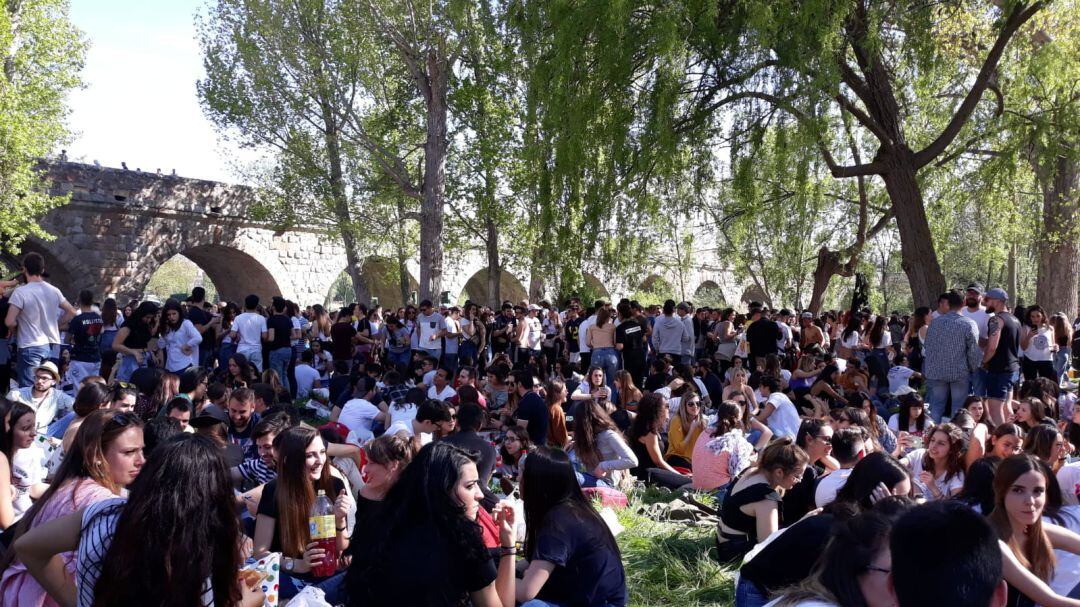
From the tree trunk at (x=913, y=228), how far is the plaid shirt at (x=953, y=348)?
2933mm

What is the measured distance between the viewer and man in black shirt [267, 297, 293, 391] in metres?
12.4

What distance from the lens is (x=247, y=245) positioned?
87.6 ft

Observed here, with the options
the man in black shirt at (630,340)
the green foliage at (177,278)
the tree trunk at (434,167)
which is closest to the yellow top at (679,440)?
the man in black shirt at (630,340)

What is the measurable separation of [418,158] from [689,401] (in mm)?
17280

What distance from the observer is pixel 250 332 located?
12.1 meters

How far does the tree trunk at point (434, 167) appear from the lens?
2020 cm

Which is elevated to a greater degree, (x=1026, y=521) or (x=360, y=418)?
(x=1026, y=521)

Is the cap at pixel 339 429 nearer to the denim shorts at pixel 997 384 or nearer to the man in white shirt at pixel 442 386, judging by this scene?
the man in white shirt at pixel 442 386

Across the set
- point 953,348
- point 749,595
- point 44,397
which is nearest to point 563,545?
point 749,595

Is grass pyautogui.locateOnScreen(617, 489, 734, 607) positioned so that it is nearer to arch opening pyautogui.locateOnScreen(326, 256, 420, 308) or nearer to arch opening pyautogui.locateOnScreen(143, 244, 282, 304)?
arch opening pyautogui.locateOnScreen(326, 256, 420, 308)

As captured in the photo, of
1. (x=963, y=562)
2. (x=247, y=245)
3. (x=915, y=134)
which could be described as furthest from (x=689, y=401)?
(x=247, y=245)

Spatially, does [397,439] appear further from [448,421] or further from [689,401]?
[689,401]

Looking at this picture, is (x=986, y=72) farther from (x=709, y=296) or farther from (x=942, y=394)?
(x=709, y=296)

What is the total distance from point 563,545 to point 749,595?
0.77 metres
